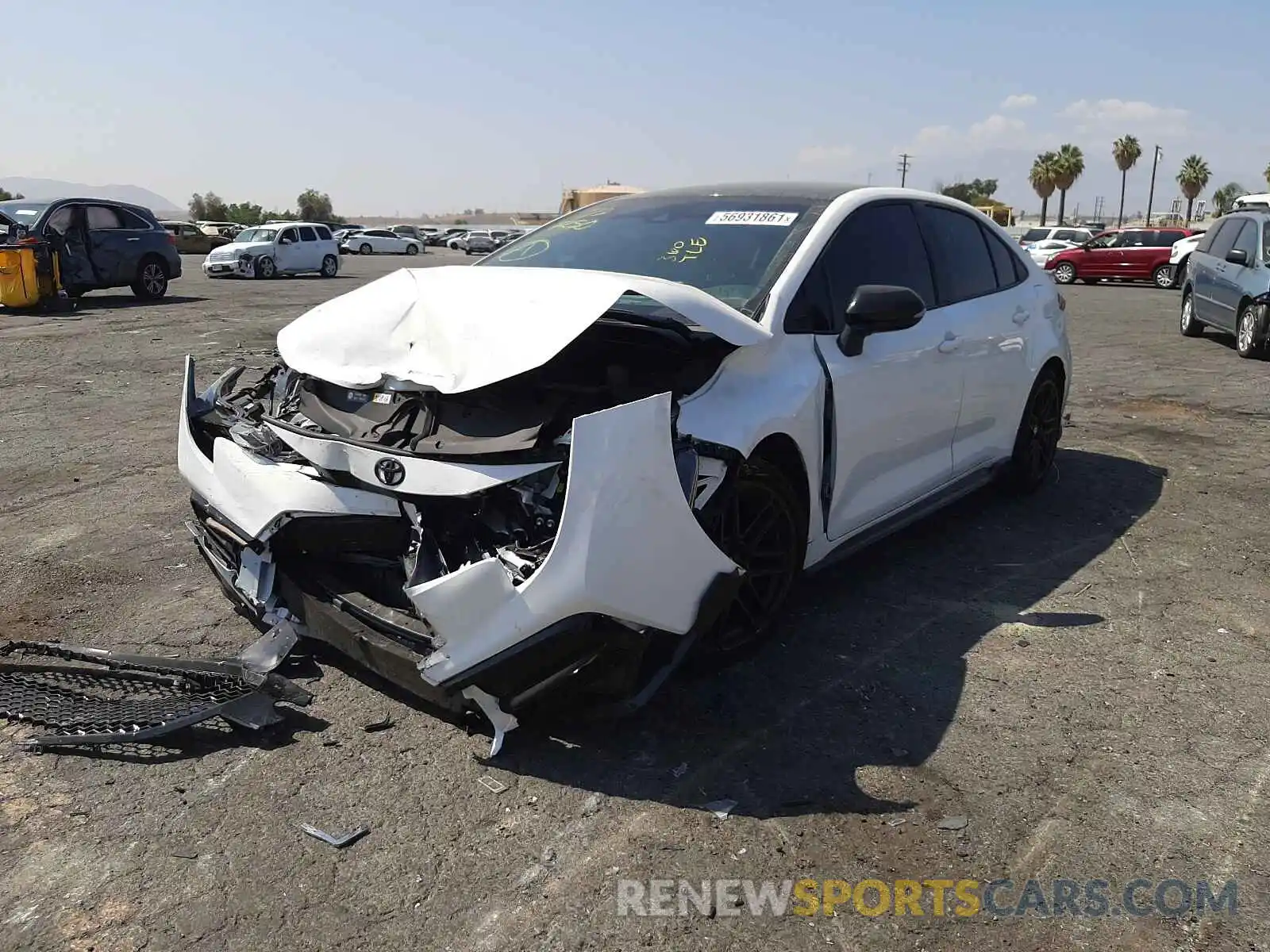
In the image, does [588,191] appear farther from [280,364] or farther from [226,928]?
[226,928]

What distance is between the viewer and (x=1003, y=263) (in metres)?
5.73

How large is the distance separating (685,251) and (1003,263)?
231cm

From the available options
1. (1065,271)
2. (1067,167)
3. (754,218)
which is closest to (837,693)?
(754,218)

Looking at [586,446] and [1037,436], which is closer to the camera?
[586,446]

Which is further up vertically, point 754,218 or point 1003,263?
point 754,218

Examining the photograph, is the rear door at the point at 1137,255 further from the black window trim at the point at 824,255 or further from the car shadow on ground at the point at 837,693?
the black window trim at the point at 824,255

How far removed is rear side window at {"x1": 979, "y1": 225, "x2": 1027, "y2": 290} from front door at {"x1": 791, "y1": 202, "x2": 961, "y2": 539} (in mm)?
883

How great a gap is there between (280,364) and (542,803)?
7.39 feet

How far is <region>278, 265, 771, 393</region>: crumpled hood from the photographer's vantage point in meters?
3.23

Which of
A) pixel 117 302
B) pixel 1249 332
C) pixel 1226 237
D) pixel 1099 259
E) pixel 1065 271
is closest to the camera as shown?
pixel 1249 332

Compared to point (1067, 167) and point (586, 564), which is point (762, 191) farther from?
point (1067, 167)

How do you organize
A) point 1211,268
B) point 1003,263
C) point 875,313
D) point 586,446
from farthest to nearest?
point 1211,268 < point 1003,263 < point 875,313 < point 586,446

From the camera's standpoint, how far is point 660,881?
2652mm

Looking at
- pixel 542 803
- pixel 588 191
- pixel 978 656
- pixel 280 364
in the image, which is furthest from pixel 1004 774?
pixel 588 191
